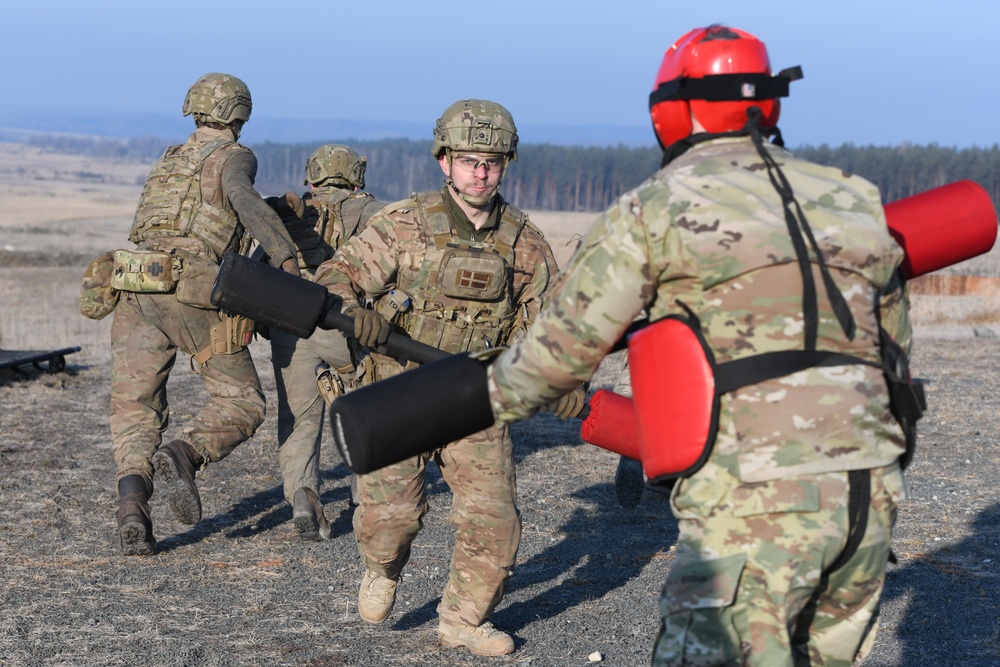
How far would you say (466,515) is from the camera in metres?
5.16

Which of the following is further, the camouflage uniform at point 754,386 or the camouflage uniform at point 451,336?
the camouflage uniform at point 451,336

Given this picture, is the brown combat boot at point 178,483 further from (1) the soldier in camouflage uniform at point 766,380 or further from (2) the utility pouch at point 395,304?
(1) the soldier in camouflage uniform at point 766,380

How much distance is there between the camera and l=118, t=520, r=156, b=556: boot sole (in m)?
6.56

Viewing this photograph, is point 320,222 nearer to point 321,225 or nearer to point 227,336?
point 321,225

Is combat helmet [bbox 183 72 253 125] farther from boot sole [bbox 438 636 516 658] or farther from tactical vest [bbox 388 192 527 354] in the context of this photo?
boot sole [bbox 438 636 516 658]

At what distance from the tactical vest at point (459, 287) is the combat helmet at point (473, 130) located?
0.25 m

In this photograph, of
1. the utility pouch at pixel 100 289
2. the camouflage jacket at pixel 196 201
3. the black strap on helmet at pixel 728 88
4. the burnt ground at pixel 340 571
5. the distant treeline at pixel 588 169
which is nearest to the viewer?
the black strap on helmet at pixel 728 88

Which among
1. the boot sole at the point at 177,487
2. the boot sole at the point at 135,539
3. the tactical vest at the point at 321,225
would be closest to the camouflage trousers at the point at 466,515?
the boot sole at the point at 177,487

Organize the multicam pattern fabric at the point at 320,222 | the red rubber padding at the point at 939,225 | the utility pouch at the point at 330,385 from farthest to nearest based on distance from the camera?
the multicam pattern fabric at the point at 320,222
the utility pouch at the point at 330,385
the red rubber padding at the point at 939,225

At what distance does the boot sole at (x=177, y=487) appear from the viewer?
6.52 meters

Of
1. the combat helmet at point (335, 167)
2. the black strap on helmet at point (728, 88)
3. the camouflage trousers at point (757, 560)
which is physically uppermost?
the black strap on helmet at point (728, 88)

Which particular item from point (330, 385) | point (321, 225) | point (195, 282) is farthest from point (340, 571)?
point (321, 225)

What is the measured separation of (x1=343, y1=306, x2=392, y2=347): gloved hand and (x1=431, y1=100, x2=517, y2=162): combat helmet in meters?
0.79

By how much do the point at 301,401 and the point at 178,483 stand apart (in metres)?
1.16
